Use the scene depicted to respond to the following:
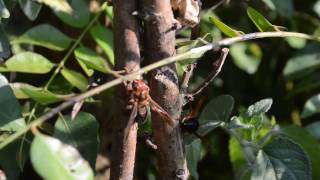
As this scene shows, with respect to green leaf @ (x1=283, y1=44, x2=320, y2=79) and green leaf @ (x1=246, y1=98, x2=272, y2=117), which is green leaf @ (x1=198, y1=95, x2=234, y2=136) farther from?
green leaf @ (x1=283, y1=44, x2=320, y2=79)

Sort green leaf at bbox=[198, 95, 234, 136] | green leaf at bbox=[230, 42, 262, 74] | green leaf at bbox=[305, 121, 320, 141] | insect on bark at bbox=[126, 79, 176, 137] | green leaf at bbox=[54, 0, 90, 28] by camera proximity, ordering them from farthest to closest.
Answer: green leaf at bbox=[230, 42, 262, 74]
green leaf at bbox=[305, 121, 320, 141]
green leaf at bbox=[54, 0, 90, 28]
green leaf at bbox=[198, 95, 234, 136]
insect on bark at bbox=[126, 79, 176, 137]

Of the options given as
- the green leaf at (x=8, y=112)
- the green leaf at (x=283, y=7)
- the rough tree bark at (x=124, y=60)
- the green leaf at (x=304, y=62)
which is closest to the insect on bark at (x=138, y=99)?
the rough tree bark at (x=124, y=60)

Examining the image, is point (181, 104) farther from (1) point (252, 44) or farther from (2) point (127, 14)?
(1) point (252, 44)

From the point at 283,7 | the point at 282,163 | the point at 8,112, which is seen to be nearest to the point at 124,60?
the point at 8,112

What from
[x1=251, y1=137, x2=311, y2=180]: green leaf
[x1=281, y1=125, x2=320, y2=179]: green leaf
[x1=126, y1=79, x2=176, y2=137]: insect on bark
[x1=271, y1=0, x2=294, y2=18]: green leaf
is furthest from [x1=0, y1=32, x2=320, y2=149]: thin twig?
[x1=271, y1=0, x2=294, y2=18]: green leaf

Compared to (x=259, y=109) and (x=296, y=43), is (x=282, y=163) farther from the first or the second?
(x=296, y=43)

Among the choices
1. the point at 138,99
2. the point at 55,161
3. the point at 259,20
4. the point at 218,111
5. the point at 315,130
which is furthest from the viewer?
the point at 315,130
